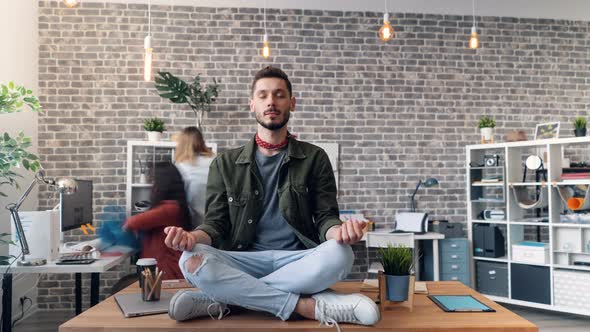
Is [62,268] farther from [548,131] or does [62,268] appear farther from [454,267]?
[548,131]

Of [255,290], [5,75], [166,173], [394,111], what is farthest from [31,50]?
[255,290]

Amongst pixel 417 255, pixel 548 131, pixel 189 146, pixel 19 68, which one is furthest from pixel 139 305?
pixel 548 131

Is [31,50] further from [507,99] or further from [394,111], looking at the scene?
[507,99]

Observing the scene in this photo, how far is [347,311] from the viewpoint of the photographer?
1.63 m

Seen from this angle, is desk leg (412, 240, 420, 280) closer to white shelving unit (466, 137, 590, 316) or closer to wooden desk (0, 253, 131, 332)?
white shelving unit (466, 137, 590, 316)

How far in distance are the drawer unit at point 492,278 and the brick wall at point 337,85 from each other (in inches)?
29.9

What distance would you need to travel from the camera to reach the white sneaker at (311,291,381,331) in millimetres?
1614

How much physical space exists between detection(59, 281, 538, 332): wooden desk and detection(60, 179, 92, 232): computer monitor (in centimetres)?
181

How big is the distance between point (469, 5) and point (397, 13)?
80 cm

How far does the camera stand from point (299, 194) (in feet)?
6.95

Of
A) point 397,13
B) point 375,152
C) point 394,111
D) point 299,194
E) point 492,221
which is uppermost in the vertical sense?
point 397,13

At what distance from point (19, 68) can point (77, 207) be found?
185 centimetres

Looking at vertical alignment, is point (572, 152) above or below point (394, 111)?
below

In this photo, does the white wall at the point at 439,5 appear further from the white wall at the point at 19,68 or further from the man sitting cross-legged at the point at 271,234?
the man sitting cross-legged at the point at 271,234
